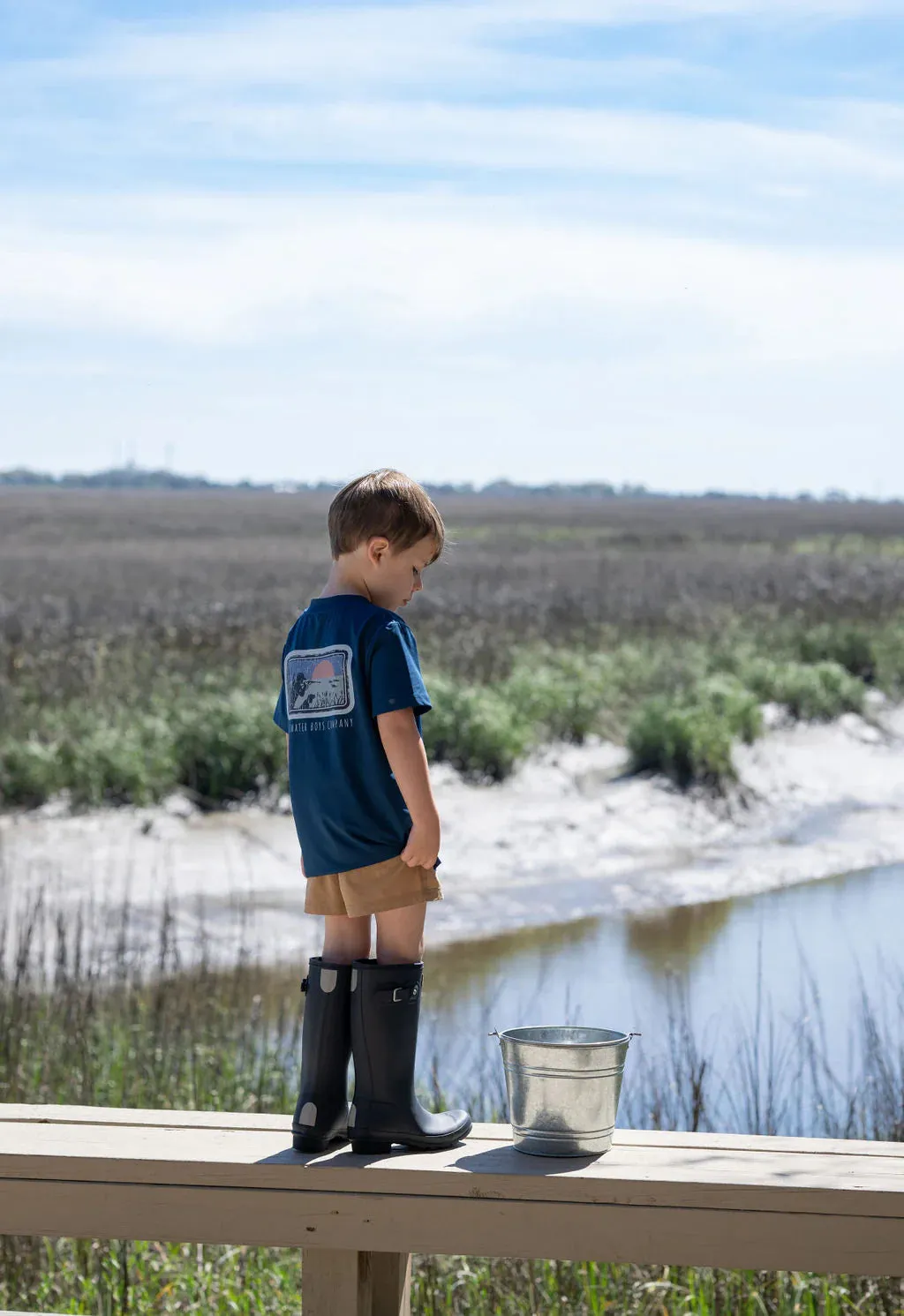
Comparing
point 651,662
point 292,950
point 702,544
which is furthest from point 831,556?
point 292,950

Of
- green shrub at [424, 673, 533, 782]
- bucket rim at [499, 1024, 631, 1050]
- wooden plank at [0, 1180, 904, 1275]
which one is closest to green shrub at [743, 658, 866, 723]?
green shrub at [424, 673, 533, 782]

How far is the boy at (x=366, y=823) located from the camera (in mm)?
2838

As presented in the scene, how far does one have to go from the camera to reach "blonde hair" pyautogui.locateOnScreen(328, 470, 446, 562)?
9.53 feet

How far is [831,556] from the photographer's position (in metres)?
43.2

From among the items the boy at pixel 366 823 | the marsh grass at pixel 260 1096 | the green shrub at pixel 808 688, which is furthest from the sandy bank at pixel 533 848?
the boy at pixel 366 823

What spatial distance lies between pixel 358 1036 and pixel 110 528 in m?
61.4

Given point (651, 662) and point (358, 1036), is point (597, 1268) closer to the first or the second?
point (358, 1036)

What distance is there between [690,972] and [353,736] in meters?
6.23

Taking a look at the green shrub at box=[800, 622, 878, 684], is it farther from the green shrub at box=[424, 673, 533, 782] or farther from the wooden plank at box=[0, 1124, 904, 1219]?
the wooden plank at box=[0, 1124, 904, 1219]

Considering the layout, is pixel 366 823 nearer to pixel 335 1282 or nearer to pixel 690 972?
pixel 335 1282

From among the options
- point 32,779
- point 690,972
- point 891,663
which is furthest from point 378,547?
point 891,663

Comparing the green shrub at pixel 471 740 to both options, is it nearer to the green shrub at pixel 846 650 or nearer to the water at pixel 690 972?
the water at pixel 690 972

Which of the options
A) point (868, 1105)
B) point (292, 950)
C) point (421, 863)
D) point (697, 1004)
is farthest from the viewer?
point (292, 950)

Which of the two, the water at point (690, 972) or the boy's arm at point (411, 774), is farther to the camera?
the water at point (690, 972)
